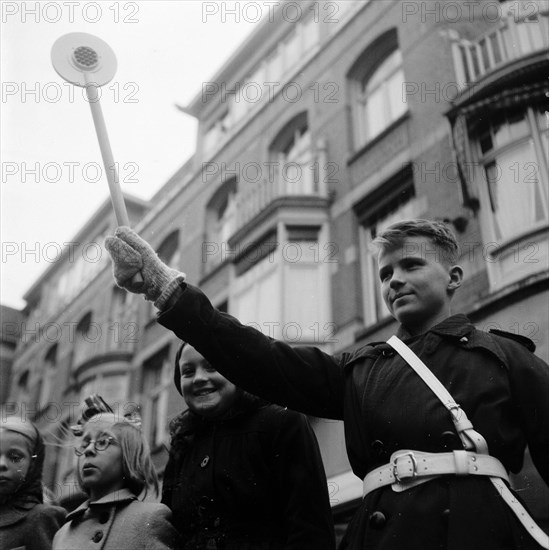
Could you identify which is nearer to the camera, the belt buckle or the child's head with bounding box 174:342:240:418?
the belt buckle

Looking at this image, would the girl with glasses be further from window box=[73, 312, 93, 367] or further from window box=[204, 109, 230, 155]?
window box=[73, 312, 93, 367]

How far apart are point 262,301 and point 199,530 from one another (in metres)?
9.48

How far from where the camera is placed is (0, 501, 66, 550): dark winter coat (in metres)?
3.55

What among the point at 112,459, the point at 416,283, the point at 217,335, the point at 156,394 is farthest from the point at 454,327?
the point at 156,394

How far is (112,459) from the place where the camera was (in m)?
3.51

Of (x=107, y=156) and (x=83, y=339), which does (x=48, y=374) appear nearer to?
(x=83, y=339)

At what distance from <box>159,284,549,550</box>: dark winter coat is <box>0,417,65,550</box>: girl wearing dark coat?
1.93 meters

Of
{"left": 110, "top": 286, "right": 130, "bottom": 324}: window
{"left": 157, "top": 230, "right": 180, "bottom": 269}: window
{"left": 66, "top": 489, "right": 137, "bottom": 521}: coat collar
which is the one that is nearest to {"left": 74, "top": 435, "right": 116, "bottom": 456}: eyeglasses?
{"left": 66, "top": 489, "right": 137, "bottom": 521}: coat collar

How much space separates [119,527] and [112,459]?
1.25ft

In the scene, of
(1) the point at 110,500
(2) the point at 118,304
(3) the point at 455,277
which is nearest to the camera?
(3) the point at 455,277

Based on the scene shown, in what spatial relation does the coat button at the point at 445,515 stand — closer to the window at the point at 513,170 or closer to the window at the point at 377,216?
the window at the point at 513,170

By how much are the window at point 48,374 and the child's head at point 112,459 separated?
19.7 metres

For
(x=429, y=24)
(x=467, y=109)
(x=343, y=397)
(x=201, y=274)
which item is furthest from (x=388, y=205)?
(x=343, y=397)

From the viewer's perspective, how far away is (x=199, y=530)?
2.96 m
